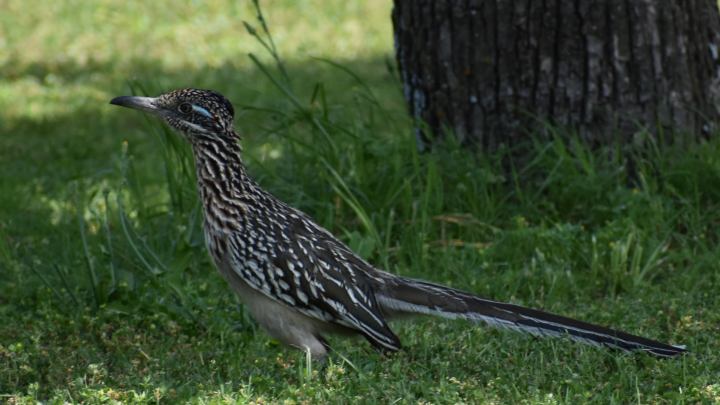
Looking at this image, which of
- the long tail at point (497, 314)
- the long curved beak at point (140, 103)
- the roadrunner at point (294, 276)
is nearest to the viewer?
the long tail at point (497, 314)

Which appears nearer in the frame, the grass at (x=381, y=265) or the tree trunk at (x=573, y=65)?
the grass at (x=381, y=265)

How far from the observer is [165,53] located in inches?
607

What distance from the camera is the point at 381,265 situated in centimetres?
778

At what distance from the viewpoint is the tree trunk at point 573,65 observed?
8.19 m

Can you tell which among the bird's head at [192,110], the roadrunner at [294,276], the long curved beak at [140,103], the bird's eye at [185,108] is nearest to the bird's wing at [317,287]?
the roadrunner at [294,276]

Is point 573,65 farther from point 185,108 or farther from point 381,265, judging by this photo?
point 185,108

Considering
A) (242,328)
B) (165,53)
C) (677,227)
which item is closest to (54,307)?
(242,328)

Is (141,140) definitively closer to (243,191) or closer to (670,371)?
(243,191)

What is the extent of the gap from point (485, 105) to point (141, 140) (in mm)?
4492

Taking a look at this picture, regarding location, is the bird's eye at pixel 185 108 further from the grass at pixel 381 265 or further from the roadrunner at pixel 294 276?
the grass at pixel 381 265

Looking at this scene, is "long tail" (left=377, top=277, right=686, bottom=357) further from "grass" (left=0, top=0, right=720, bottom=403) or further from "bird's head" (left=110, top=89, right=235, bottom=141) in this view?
"bird's head" (left=110, top=89, right=235, bottom=141)

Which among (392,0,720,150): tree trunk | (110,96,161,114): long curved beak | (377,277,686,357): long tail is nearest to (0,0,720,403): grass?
(377,277,686,357): long tail

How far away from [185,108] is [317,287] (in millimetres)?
1137

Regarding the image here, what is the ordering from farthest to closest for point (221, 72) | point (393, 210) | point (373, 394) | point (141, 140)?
point (221, 72), point (141, 140), point (393, 210), point (373, 394)
